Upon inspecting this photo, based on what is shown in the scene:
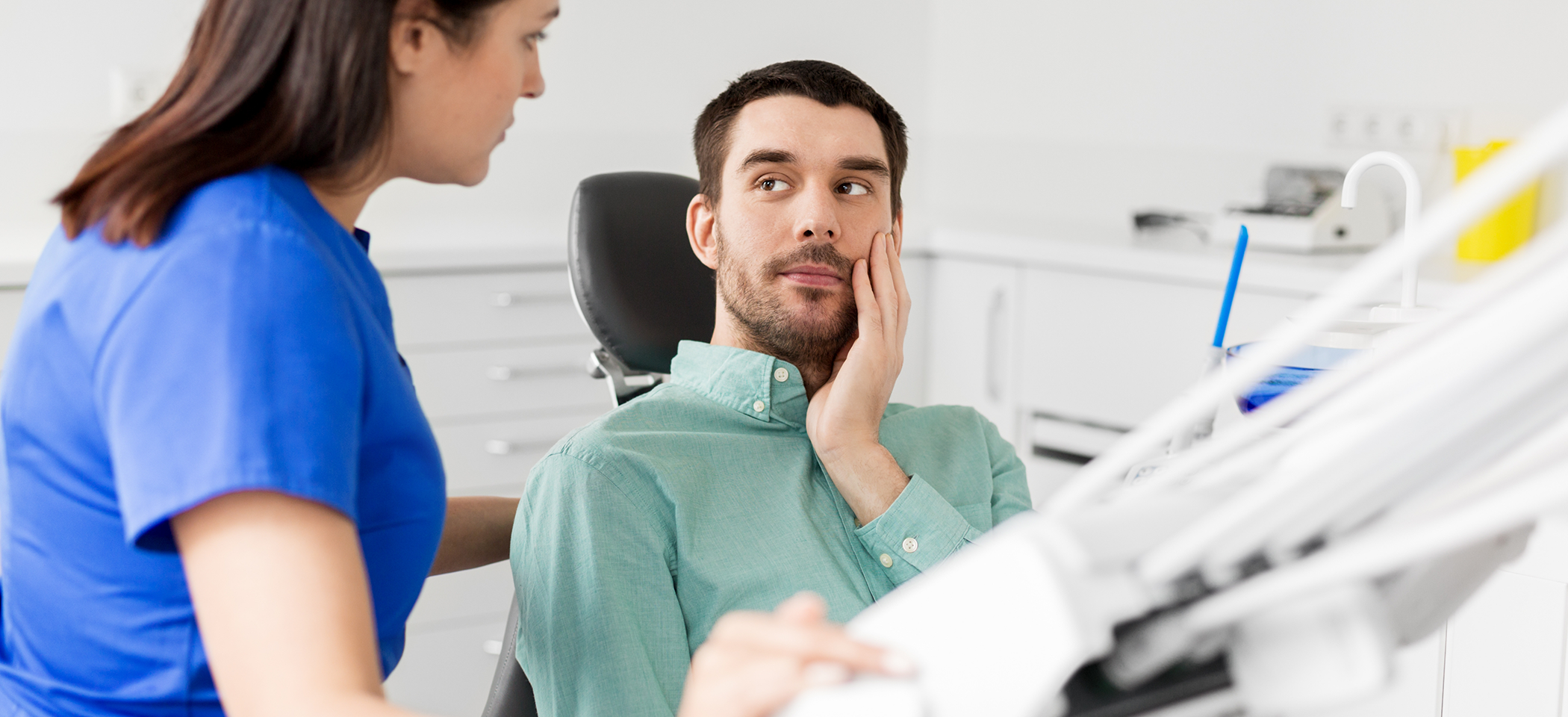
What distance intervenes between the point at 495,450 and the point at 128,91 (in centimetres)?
119

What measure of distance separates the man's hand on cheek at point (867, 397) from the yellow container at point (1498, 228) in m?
1.37

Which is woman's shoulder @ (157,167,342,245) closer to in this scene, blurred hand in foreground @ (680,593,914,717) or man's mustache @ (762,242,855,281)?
blurred hand in foreground @ (680,593,914,717)

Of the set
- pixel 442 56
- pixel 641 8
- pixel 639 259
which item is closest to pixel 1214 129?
pixel 641 8

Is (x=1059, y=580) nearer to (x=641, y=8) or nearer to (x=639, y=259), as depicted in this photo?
(x=639, y=259)

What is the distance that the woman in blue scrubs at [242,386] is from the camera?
2.02 feet

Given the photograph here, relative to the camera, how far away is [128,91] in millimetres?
2955

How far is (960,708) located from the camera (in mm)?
400

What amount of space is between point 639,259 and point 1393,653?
134cm

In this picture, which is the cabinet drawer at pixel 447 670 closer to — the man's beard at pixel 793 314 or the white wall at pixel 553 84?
the white wall at pixel 553 84

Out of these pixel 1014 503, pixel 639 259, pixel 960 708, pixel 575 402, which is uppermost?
pixel 960 708

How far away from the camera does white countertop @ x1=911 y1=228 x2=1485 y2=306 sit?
2.19 metres

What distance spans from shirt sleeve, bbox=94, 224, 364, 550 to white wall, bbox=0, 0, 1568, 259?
6.77 ft

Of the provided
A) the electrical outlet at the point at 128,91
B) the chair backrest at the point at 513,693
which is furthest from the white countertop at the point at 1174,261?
the electrical outlet at the point at 128,91

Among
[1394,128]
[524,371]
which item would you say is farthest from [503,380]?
[1394,128]
